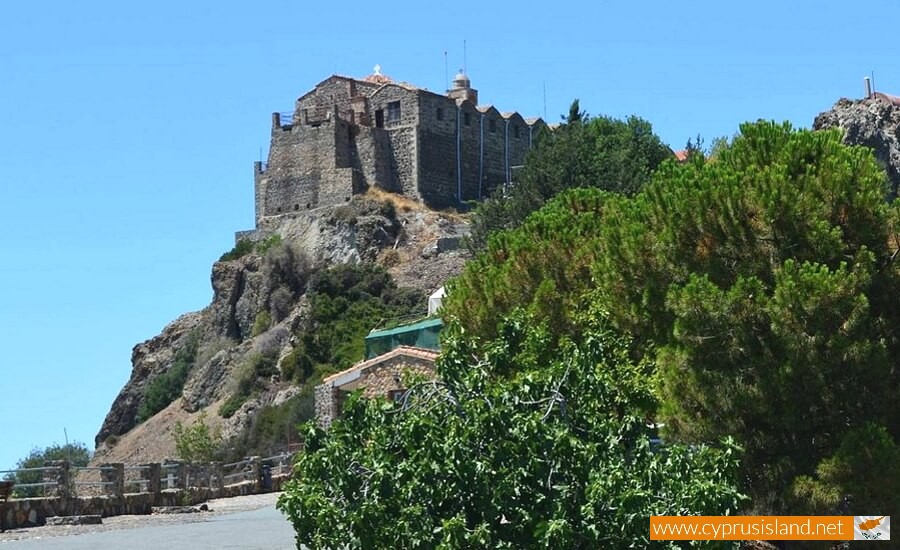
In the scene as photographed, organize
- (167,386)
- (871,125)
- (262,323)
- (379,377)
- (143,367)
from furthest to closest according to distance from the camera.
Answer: (143,367)
(167,386)
(262,323)
(871,125)
(379,377)

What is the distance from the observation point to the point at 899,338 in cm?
1736

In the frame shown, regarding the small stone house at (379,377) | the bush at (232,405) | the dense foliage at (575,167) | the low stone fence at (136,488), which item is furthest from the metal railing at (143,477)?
the bush at (232,405)

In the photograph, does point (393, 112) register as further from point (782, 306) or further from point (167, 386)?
point (782, 306)

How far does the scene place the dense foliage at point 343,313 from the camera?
64250mm

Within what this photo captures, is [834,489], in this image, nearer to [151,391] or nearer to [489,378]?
[489,378]

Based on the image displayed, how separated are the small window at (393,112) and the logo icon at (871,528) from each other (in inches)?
2354

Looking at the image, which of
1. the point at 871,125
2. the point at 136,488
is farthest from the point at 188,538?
the point at 871,125

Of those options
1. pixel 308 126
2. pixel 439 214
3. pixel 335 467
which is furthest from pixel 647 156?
pixel 335 467

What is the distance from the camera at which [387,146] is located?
74438 mm

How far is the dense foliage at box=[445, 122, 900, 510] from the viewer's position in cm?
1666

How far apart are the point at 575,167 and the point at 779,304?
34.4 meters

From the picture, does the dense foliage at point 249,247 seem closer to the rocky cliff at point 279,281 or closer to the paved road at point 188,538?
the rocky cliff at point 279,281

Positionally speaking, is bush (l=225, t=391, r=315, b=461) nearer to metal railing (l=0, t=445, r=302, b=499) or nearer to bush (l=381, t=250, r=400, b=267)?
bush (l=381, t=250, r=400, b=267)

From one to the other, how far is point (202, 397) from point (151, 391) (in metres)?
6.71
